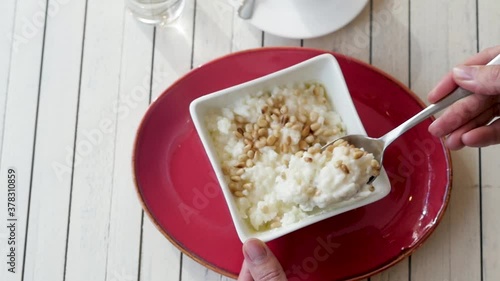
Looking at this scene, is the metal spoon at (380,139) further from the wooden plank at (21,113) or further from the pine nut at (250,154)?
the wooden plank at (21,113)

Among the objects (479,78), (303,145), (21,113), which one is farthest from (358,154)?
(21,113)

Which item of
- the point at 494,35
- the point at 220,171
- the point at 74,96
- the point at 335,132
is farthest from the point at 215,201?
the point at 494,35

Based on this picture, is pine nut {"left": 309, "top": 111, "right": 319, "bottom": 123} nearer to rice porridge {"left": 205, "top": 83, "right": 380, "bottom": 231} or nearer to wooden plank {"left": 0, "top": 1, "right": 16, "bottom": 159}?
rice porridge {"left": 205, "top": 83, "right": 380, "bottom": 231}

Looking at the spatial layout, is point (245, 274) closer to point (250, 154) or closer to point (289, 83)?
point (250, 154)

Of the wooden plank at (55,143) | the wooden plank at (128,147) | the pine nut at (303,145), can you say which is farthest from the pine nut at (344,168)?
the wooden plank at (55,143)

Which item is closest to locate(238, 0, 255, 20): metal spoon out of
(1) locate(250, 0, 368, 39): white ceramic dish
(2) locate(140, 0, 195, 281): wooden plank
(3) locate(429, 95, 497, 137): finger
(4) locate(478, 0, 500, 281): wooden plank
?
(1) locate(250, 0, 368, 39): white ceramic dish

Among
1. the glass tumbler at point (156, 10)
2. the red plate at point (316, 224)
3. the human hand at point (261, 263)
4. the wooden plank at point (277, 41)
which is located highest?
the glass tumbler at point (156, 10)
